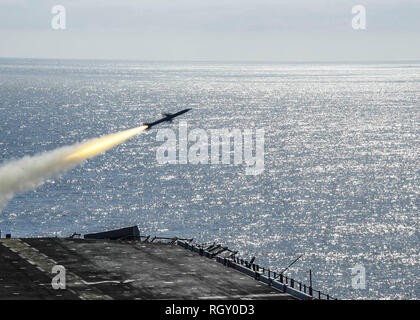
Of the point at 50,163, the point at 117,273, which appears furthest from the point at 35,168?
the point at 117,273

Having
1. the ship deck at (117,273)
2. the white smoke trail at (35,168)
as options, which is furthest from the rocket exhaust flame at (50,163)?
the ship deck at (117,273)

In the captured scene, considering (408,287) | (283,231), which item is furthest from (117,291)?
(283,231)

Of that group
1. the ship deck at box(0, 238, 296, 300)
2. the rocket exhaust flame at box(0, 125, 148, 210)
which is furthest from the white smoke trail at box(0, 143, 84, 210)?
the ship deck at box(0, 238, 296, 300)

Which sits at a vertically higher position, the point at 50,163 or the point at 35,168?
the point at 50,163

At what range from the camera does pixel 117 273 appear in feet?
230

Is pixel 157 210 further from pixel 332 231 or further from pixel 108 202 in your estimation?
pixel 332 231

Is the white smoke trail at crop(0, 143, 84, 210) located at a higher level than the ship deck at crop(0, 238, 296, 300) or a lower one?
higher

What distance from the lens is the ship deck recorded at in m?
62.3

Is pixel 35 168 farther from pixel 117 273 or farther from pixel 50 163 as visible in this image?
pixel 117 273

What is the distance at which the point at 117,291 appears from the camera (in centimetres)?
6291

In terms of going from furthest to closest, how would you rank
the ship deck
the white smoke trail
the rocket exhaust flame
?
1. the white smoke trail
2. the rocket exhaust flame
3. the ship deck

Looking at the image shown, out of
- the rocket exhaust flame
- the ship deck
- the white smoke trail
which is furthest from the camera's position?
the white smoke trail

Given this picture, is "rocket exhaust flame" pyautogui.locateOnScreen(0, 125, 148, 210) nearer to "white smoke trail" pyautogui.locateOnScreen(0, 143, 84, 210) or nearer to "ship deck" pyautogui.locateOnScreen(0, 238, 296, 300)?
"white smoke trail" pyautogui.locateOnScreen(0, 143, 84, 210)

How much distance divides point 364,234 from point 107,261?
81.4 metres
